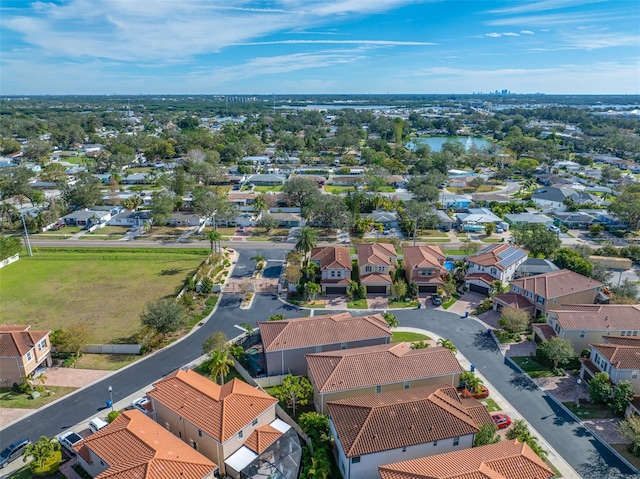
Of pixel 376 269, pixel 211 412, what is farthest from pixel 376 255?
pixel 211 412

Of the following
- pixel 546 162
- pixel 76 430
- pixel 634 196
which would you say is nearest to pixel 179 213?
pixel 76 430

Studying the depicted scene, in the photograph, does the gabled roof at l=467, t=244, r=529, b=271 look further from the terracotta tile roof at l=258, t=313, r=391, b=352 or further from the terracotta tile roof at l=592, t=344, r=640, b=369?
the terracotta tile roof at l=258, t=313, r=391, b=352

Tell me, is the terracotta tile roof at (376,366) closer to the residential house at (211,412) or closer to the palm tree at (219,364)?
the residential house at (211,412)

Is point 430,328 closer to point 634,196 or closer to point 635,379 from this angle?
point 635,379

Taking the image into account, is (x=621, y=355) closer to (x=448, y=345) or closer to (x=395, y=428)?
(x=448, y=345)

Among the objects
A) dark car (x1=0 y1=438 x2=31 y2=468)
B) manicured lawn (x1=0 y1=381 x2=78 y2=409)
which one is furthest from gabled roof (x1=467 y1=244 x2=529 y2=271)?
dark car (x1=0 y1=438 x2=31 y2=468)

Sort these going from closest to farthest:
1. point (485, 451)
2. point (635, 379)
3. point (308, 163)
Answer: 1. point (485, 451)
2. point (635, 379)
3. point (308, 163)

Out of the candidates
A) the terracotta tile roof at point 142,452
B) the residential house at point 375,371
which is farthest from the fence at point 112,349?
the residential house at point 375,371
